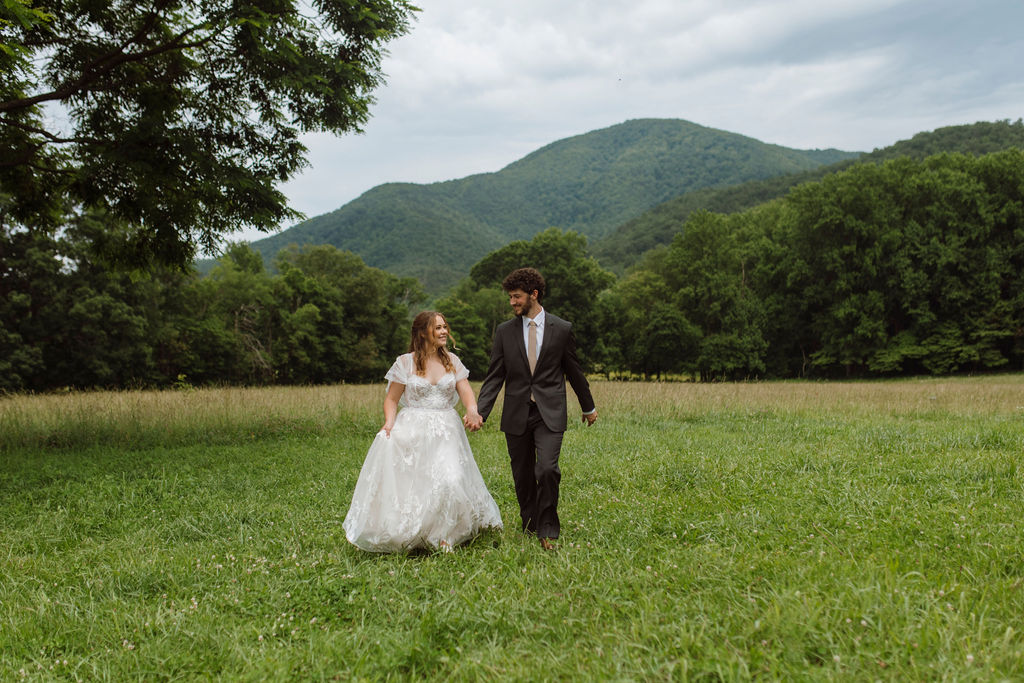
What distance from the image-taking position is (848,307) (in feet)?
142

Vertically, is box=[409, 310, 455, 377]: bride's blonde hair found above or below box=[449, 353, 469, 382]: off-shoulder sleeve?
above

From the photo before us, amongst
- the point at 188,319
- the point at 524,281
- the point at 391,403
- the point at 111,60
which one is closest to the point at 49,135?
the point at 111,60

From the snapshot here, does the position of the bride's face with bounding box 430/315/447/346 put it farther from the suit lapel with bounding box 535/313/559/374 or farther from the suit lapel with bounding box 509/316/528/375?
the suit lapel with bounding box 535/313/559/374

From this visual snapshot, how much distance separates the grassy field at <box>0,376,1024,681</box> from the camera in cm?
296

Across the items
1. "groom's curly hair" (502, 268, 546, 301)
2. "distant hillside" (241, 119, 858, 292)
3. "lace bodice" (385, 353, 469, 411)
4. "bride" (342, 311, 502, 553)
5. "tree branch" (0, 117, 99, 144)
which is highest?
"distant hillside" (241, 119, 858, 292)

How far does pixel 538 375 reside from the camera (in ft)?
17.8

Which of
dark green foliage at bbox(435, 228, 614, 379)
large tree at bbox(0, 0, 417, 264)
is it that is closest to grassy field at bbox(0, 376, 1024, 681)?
large tree at bbox(0, 0, 417, 264)

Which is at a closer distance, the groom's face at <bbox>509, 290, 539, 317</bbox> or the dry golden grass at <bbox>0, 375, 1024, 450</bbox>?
the groom's face at <bbox>509, 290, 539, 317</bbox>

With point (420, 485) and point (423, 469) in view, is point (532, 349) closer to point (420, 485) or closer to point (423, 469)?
point (423, 469)

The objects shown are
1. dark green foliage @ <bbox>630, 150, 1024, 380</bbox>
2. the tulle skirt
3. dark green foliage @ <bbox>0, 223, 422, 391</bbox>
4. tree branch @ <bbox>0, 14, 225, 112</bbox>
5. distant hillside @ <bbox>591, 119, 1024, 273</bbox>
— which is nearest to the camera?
the tulle skirt

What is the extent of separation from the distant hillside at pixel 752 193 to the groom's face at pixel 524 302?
67.8 meters

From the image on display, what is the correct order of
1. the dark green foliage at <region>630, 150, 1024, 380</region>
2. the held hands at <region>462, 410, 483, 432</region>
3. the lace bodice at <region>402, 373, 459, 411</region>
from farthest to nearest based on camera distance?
1. the dark green foliage at <region>630, 150, 1024, 380</region>
2. the lace bodice at <region>402, 373, 459, 411</region>
3. the held hands at <region>462, 410, 483, 432</region>

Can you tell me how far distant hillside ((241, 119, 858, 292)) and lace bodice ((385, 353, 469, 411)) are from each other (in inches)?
3686

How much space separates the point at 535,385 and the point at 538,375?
9 cm
